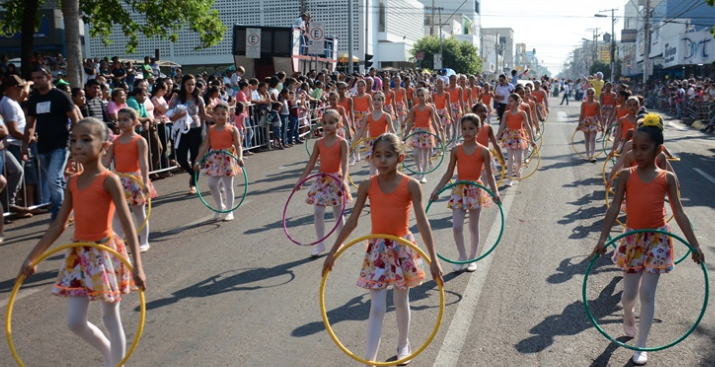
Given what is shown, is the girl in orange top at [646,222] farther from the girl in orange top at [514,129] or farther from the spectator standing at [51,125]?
the girl in orange top at [514,129]

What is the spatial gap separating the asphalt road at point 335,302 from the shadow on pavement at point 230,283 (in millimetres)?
22


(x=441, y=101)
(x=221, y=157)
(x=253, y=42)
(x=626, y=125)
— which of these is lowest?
(x=221, y=157)

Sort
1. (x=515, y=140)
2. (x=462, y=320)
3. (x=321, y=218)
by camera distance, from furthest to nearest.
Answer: (x=515, y=140) < (x=321, y=218) < (x=462, y=320)

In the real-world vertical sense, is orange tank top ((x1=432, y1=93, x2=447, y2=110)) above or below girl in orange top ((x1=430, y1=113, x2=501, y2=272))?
above

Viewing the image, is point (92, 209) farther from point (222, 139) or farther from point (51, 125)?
point (222, 139)

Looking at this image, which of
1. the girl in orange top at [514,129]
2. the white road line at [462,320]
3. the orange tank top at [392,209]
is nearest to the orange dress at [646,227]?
the white road line at [462,320]

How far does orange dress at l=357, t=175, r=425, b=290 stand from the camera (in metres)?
5.23

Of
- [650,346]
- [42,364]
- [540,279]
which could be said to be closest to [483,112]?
[540,279]

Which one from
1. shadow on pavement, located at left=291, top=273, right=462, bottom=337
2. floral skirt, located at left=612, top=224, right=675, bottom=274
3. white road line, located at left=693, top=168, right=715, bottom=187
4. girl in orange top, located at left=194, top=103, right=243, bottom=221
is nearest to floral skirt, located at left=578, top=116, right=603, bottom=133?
white road line, located at left=693, top=168, right=715, bottom=187

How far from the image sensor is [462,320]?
21.2 feet

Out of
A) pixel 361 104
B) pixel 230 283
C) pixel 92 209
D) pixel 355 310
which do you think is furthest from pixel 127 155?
pixel 361 104

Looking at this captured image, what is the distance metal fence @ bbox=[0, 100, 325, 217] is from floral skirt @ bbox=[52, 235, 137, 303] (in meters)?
6.45

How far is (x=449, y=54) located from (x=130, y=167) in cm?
7356

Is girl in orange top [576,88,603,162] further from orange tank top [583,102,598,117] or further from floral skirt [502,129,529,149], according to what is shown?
floral skirt [502,129,529,149]
